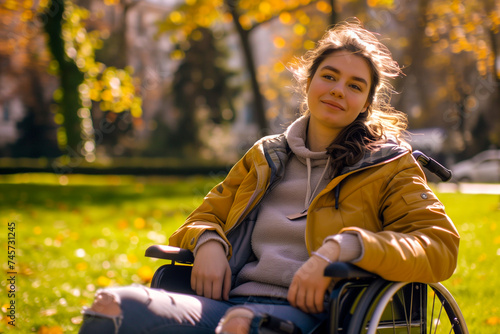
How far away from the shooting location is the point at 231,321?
1.79 meters

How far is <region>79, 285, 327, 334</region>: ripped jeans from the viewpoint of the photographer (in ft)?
5.91

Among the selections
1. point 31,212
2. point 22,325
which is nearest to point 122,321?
point 22,325

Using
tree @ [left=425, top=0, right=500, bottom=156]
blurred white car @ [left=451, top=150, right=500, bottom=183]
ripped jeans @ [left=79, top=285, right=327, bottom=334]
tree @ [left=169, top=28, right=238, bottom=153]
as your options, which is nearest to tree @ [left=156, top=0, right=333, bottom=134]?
tree @ [left=425, top=0, right=500, bottom=156]

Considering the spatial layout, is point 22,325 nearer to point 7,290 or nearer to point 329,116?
point 7,290

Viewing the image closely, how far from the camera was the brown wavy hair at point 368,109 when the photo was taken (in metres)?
2.26

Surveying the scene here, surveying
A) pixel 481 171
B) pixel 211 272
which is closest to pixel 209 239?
pixel 211 272

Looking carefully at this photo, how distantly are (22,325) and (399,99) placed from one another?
Answer: 14.2 m

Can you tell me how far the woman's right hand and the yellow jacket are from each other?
0.08 metres

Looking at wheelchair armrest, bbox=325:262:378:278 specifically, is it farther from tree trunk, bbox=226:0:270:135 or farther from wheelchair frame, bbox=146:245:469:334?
tree trunk, bbox=226:0:270:135

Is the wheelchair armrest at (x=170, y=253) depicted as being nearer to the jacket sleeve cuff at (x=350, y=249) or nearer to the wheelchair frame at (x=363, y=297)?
the wheelchair frame at (x=363, y=297)

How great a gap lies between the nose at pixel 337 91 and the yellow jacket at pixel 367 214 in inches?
12.0

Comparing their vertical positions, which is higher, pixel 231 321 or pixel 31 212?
pixel 231 321

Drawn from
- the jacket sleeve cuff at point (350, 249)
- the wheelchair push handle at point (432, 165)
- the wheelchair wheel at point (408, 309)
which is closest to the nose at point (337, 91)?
the wheelchair push handle at point (432, 165)

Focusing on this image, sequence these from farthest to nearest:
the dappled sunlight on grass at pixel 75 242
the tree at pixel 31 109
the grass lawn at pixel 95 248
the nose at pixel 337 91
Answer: the tree at pixel 31 109
the dappled sunlight on grass at pixel 75 242
the grass lawn at pixel 95 248
the nose at pixel 337 91
